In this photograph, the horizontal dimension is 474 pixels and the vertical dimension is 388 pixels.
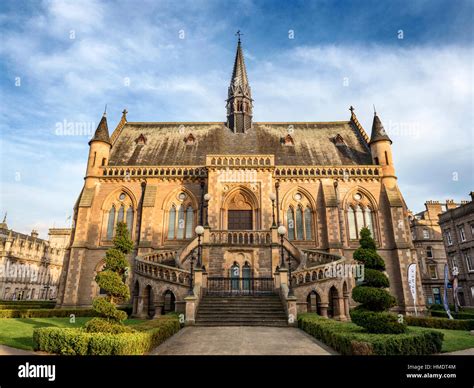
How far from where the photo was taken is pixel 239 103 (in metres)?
38.2

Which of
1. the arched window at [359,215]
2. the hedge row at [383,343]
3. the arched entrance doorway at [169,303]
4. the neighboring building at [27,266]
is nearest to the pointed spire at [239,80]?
the arched window at [359,215]

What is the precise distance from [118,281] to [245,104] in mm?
31130

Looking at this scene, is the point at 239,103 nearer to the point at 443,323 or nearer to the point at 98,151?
the point at 98,151

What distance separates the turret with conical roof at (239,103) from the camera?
123 feet

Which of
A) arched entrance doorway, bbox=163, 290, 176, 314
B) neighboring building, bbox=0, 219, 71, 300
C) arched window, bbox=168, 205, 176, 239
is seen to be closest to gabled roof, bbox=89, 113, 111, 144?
arched window, bbox=168, 205, 176, 239

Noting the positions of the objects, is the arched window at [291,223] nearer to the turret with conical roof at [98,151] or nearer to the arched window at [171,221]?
the arched window at [171,221]

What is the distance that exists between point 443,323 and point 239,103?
3028 centimetres

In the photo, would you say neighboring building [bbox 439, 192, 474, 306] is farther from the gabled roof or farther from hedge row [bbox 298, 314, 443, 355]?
the gabled roof

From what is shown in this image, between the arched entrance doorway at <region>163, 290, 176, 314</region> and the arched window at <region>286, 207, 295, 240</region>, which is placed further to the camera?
the arched window at <region>286, 207, 295, 240</region>

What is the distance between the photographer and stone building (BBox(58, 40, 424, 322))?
23922 mm

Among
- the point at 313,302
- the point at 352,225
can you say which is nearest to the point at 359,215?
the point at 352,225

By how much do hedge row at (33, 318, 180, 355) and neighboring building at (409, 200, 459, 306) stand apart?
50177 millimetres

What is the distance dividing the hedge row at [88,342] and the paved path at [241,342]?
125 cm
